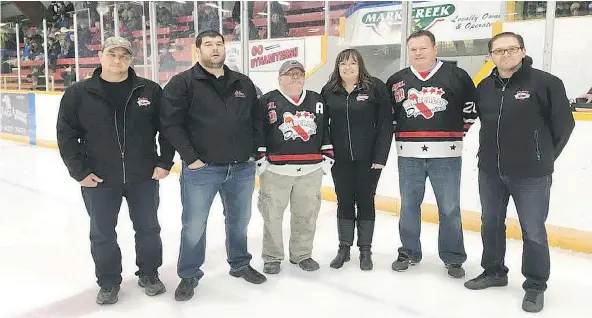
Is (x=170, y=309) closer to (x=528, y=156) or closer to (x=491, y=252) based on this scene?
(x=491, y=252)

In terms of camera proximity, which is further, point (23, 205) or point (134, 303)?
point (23, 205)

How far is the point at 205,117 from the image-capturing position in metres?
2.45

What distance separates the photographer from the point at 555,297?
2.64 m

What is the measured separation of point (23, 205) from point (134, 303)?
A: 278cm

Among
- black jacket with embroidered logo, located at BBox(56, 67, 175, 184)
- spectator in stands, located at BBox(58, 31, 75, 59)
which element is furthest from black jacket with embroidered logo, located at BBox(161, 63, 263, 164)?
spectator in stands, located at BBox(58, 31, 75, 59)

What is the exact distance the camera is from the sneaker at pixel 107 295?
8.21ft

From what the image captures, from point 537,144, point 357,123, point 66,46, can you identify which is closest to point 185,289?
point 357,123

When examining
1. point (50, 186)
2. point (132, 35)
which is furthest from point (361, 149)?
point (132, 35)

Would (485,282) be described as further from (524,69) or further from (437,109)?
(524,69)

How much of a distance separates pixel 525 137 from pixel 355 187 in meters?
0.93

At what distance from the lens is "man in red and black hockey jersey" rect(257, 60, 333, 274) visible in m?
2.74

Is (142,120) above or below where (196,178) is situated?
above

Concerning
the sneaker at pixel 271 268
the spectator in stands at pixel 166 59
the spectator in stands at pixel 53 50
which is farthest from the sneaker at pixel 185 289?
the spectator in stands at pixel 53 50

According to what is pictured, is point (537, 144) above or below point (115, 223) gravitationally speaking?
above
